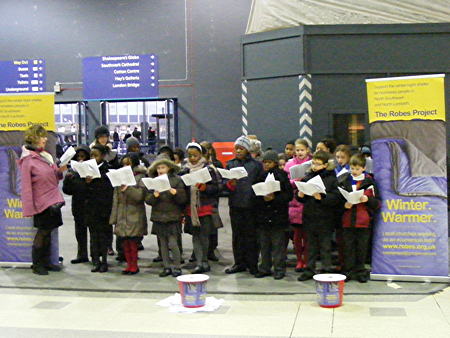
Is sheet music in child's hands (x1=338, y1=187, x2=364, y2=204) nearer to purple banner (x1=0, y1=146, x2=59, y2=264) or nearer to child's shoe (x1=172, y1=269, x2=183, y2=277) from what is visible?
child's shoe (x1=172, y1=269, x2=183, y2=277)

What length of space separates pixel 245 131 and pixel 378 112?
475cm

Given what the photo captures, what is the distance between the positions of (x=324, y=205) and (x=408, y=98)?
152cm

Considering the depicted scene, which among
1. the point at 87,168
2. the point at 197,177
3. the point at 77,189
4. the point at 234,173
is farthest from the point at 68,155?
the point at 234,173

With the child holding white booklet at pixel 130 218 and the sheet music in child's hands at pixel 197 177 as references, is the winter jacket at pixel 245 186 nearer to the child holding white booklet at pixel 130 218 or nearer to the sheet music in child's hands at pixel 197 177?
the sheet music in child's hands at pixel 197 177

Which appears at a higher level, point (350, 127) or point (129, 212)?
point (350, 127)

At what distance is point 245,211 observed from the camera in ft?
25.8

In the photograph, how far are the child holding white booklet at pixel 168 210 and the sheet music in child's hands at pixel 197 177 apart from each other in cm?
22

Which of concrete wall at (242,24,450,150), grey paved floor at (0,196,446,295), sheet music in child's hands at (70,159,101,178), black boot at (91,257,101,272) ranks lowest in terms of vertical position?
grey paved floor at (0,196,446,295)

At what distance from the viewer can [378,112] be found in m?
7.30

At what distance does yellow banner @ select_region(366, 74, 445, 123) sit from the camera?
7.03m

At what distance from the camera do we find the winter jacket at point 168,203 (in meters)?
7.79

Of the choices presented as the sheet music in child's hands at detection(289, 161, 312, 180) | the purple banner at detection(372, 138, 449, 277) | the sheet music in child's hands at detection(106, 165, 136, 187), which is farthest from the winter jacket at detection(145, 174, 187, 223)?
the purple banner at detection(372, 138, 449, 277)

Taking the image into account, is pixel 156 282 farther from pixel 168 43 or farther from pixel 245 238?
pixel 168 43

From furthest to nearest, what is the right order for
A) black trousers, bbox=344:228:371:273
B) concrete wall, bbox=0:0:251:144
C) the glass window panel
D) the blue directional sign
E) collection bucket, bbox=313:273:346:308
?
the blue directional sign
concrete wall, bbox=0:0:251:144
the glass window panel
black trousers, bbox=344:228:371:273
collection bucket, bbox=313:273:346:308
